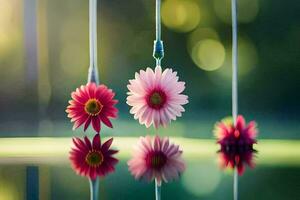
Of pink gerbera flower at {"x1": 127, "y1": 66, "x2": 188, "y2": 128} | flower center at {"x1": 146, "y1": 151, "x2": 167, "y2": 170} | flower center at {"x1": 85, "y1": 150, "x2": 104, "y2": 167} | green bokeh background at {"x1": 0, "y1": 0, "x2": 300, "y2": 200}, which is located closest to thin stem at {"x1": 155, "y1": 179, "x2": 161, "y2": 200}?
flower center at {"x1": 146, "y1": 151, "x2": 167, "y2": 170}

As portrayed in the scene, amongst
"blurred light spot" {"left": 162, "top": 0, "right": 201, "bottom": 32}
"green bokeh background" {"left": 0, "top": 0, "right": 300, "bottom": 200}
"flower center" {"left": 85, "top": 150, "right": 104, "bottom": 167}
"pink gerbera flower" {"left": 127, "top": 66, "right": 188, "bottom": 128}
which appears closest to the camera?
"flower center" {"left": 85, "top": 150, "right": 104, "bottom": 167}

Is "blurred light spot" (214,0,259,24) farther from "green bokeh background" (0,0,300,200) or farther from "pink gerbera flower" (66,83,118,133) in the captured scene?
"pink gerbera flower" (66,83,118,133)

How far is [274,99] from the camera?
2.48 meters

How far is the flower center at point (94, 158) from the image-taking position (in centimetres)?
129

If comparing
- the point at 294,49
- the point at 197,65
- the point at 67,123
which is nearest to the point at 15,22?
the point at 67,123

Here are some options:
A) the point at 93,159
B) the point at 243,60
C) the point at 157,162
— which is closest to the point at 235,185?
the point at 157,162

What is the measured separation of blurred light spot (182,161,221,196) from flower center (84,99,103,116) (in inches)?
13.1

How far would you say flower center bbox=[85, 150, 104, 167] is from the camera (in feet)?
4.24

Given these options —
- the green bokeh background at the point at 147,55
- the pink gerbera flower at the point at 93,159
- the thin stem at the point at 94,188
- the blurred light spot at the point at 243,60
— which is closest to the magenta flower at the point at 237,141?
the pink gerbera flower at the point at 93,159

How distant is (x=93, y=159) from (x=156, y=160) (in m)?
0.15

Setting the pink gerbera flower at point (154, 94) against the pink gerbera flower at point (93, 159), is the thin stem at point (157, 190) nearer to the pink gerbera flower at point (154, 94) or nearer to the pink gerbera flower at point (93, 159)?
the pink gerbera flower at point (93, 159)

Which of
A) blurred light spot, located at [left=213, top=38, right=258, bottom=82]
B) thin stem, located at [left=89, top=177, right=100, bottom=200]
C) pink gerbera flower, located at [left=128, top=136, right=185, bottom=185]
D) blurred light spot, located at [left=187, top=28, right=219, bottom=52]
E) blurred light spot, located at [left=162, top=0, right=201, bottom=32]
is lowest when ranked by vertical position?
thin stem, located at [left=89, top=177, right=100, bottom=200]

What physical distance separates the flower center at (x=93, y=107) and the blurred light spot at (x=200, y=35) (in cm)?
107

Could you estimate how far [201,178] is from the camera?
3.94 feet
